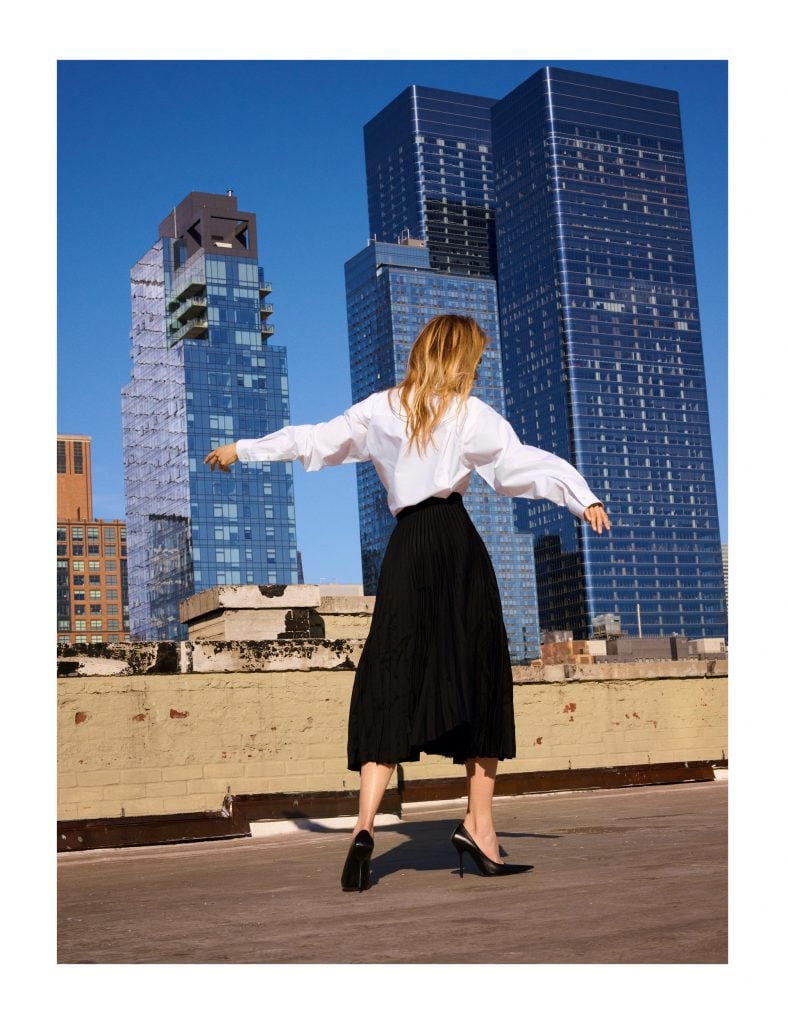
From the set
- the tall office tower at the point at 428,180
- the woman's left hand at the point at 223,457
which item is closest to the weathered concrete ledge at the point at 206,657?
the woman's left hand at the point at 223,457

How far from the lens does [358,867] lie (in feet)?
10.6

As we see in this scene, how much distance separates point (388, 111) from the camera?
152 metres

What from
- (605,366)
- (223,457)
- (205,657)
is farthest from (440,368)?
(605,366)

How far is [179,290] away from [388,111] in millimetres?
33799

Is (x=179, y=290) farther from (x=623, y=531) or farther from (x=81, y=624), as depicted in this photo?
(x=623, y=531)

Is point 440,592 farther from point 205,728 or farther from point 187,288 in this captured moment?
point 187,288

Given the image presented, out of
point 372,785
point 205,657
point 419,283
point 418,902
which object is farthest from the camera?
point 419,283

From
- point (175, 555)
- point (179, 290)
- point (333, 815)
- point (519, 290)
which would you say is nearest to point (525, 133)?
point (519, 290)

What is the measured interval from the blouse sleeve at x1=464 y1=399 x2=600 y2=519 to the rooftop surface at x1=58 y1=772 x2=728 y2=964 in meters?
1.03

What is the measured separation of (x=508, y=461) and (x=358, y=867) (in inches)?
45.5

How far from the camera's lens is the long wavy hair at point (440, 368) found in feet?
11.4

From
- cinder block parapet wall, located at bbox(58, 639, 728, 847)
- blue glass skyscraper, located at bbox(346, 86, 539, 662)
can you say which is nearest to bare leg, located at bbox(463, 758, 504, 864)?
cinder block parapet wall, located at bbox(58, 639, 728, 847)

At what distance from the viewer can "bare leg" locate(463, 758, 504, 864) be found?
11.2 feet

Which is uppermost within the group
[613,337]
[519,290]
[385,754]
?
[519,290]
